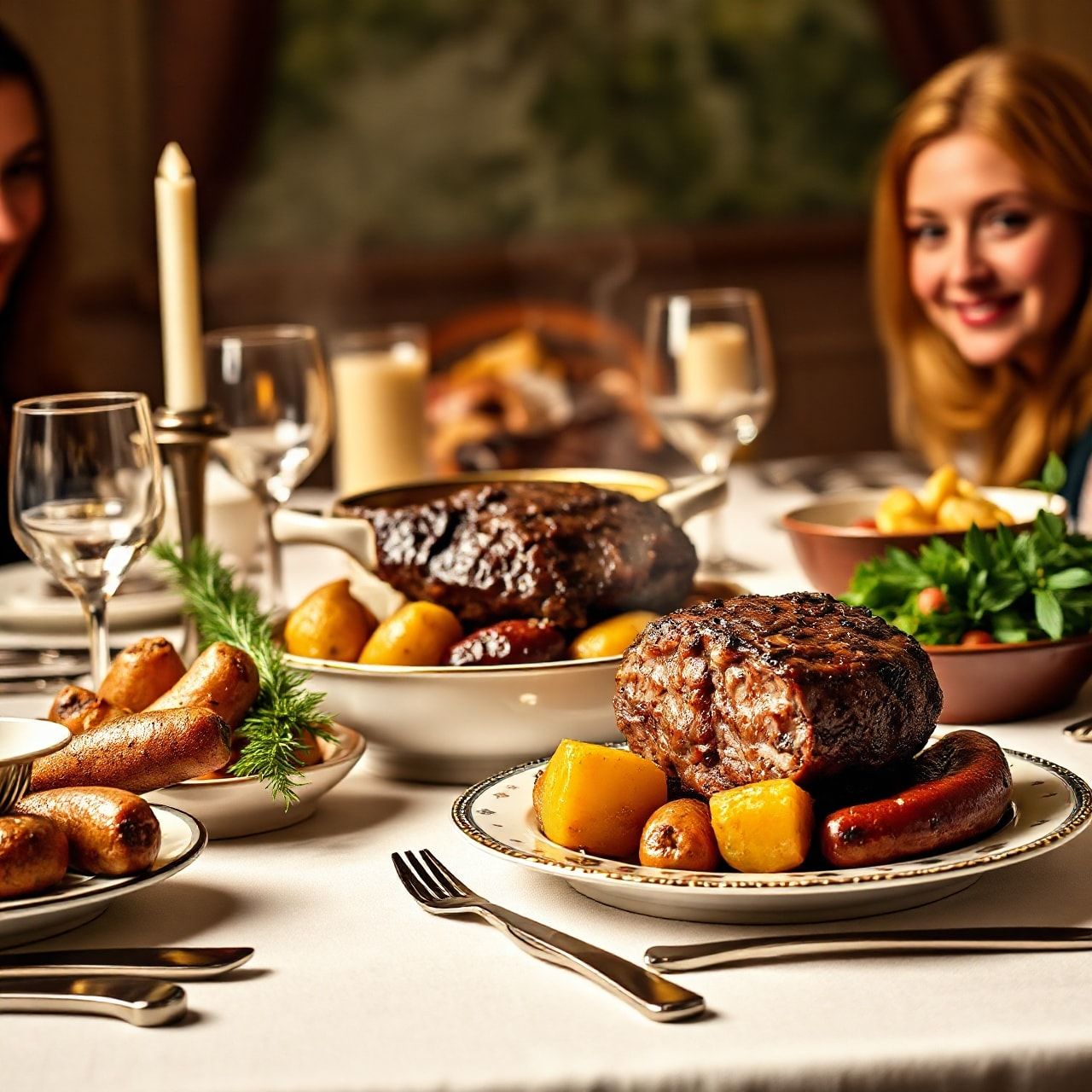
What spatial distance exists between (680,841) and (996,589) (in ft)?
1.76

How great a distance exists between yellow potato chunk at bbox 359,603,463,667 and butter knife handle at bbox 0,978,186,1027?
0.40 meters

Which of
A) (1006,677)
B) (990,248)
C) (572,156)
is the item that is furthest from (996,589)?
(572,156)

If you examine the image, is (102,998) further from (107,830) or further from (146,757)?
(146,757)

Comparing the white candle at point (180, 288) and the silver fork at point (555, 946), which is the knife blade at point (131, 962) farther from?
the white candle at point (180, 288)

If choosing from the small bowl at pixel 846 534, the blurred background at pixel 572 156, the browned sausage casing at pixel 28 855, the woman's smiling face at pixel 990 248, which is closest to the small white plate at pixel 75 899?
the browned sausage casing at pixel 28 855

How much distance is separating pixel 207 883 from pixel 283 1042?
26 centimetres

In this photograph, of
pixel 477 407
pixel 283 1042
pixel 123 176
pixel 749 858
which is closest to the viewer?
pixel 283 1042

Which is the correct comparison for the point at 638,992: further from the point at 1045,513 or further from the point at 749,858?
the point at 1045,513

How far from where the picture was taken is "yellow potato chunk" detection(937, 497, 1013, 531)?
154 centimetres

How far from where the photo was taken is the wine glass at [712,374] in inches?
86.9

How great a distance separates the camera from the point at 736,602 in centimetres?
102

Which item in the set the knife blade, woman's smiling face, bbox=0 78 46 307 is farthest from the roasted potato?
woman's smiling face, bbox=0 78 46 307

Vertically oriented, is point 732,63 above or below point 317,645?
above

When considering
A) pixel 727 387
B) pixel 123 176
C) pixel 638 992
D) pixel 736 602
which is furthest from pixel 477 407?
pixel 123 176
